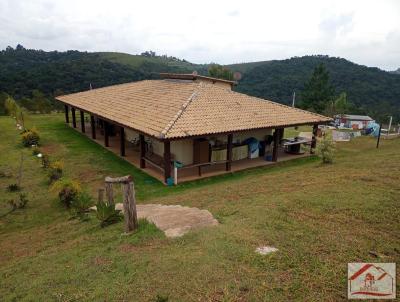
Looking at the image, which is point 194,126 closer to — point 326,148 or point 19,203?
point 326,148

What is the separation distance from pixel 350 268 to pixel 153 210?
18.8 ft

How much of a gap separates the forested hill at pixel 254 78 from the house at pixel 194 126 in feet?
143

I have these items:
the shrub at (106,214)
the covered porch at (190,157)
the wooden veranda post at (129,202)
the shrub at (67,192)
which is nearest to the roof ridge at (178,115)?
the covered porch at (190,157)

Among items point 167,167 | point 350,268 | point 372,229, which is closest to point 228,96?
point 167,167

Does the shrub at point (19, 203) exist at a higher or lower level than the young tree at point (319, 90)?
lower

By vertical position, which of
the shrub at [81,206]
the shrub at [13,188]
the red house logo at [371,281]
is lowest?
the shrub at [13,188]

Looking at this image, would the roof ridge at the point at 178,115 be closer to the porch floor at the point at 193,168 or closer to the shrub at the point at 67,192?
the porch floor at the point at 193,168

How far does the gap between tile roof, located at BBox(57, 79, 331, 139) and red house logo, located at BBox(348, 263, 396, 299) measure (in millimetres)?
9209

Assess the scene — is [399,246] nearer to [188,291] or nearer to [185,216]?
[188,291]

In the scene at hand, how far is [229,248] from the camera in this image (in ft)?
17.9

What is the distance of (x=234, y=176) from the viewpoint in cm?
1504

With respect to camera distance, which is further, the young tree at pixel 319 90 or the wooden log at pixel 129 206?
the young tree at pixel 319 90

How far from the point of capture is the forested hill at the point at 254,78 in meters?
60.6

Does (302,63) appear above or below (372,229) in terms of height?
above
